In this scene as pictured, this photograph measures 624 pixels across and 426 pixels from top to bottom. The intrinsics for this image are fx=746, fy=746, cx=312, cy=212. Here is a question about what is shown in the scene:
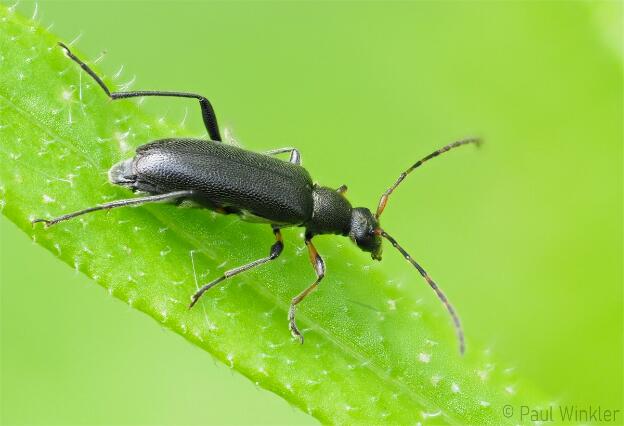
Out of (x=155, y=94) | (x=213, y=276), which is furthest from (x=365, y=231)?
(x=155, y=94)

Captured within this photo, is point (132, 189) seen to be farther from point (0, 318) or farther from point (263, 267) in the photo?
point (0, 318)

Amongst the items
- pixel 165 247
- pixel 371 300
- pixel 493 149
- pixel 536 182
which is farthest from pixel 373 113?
pixel 165 247

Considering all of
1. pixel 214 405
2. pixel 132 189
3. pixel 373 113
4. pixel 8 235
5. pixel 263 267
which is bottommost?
pixel 214 405

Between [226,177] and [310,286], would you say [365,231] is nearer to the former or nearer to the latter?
[310,286]

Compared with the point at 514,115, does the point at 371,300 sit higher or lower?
lower

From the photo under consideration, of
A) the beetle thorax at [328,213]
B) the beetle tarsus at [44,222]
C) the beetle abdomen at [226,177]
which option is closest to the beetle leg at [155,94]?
the beetle abdomen at [226,177]

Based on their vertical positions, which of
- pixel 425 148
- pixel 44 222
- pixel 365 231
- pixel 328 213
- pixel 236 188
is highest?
pixel 425 148
